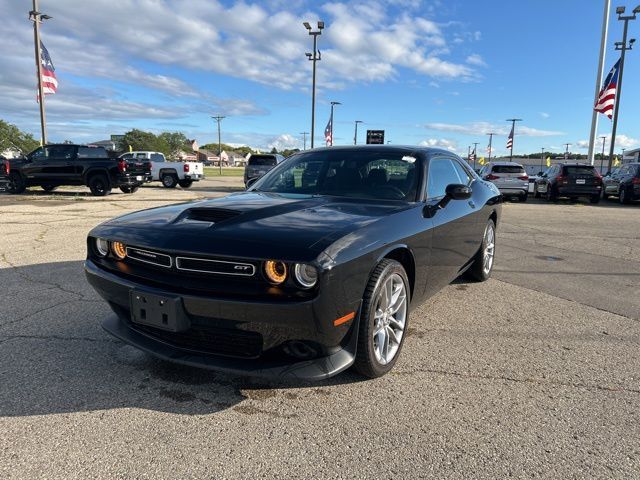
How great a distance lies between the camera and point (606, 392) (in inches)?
110

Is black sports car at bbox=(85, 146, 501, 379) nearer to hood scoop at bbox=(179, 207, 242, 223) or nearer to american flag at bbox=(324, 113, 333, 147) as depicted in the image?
hood scoop at bbox=(179, 207, 242, 223)

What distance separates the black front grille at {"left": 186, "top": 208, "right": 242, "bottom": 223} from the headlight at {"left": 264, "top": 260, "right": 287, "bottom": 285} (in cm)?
60

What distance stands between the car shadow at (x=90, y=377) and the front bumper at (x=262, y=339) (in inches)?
7.4

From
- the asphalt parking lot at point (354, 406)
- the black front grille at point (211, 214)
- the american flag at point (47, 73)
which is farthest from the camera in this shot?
the american flag at point (47, 73)

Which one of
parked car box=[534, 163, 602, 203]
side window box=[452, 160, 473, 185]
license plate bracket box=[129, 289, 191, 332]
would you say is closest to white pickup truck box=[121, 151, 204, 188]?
parked car box=[534, 163, 602, 203]

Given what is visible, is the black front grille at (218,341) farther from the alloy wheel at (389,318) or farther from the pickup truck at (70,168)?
the pickup truck at (70,168)

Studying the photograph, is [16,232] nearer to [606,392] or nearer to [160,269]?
[160,269]

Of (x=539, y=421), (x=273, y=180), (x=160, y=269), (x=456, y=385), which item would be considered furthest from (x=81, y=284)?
(x=539, y=421)

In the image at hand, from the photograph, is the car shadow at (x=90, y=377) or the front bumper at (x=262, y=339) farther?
the car shadow at (x=90, y=377)

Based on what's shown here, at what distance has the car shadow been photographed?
2.60 m

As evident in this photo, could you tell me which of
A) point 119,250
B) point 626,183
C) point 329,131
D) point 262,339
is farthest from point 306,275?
point 329,131

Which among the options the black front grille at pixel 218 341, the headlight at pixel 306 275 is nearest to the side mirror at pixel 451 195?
the headlight at pixel 306 275

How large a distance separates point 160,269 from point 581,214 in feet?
46.4

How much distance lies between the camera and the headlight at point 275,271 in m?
2.33
